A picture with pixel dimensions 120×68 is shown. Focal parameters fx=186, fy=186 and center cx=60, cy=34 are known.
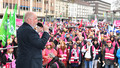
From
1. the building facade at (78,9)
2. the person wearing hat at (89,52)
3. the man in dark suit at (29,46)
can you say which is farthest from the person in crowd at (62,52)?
the building facade at (78,9)

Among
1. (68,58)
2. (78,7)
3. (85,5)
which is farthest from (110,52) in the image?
(85,5)

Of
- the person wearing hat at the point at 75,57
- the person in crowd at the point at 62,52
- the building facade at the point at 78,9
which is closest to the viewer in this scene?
the person wearing hat at the point at 75,57

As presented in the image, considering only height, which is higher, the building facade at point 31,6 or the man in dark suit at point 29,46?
the building facade at point 31,6

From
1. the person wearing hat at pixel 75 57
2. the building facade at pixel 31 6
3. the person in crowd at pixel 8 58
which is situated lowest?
the person wearing hat at pixel 75 57

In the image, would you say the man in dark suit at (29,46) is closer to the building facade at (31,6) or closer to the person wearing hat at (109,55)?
the person wearing hat at (109,55)

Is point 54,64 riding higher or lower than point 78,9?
lower

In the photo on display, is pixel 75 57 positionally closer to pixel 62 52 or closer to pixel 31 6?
pixel 62 52

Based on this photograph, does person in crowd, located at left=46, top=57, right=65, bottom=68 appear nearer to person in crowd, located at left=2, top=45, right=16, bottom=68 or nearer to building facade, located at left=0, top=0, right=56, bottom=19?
person in crowd, located at left=2, top=45, right=16, bottom=68

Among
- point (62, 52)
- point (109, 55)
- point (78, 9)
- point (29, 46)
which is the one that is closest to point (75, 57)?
point (62, 52)

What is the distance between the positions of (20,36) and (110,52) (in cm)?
550

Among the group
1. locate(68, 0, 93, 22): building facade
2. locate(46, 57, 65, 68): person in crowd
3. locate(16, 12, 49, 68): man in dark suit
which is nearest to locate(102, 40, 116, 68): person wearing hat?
locate(46, 57, 65, 68): person in crowd

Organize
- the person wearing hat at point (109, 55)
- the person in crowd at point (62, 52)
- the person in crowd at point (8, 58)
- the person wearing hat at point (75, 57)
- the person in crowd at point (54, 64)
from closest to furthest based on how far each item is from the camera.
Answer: the person in crowd at point (54, 64) < the person in crowd at point (8, 58) < the person wearing hat at point (109, 55) < the person wearing hat at point (75, 57) < the person in crowd at point (62, 52)

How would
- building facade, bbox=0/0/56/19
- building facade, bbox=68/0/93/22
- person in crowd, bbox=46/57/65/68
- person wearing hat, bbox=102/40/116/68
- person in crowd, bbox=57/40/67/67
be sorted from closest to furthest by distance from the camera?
1. person in crowd, bbox=46/57/65/68
2. person wearing hat, bbox=102/40/116/68
3. person in crowd, bbox=57/40/67/67
4. building facade, bbox=0/0/56/19
5. building facade, bbox=68/0/93/22

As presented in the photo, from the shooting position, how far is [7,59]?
254 inches
